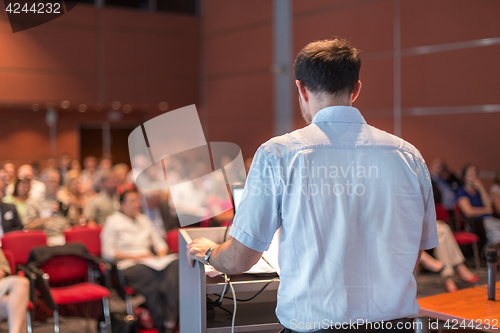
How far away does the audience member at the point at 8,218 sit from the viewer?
186 inches

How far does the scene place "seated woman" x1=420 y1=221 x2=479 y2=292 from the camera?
5.04m

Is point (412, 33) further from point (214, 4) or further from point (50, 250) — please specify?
point (50, 250)

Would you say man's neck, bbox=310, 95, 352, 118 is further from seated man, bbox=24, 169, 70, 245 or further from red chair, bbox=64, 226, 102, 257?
seated man, bbox=24, 169, 70, 245

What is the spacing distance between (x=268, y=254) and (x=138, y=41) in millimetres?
8715

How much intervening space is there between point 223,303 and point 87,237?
2.80 meters

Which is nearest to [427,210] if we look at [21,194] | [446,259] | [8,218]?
[446,259]

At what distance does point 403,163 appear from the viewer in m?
1.24

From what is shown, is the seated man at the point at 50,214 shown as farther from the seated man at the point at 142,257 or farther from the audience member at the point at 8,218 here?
the seated man at the point at 142,257

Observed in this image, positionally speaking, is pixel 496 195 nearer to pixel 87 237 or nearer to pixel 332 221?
pixel 87 237

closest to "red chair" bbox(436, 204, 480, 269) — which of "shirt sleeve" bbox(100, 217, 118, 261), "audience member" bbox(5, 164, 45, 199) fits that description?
"shirt sleeve" bbox(100, 217, 118, 261)

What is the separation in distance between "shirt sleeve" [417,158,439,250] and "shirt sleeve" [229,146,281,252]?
0.41 meters

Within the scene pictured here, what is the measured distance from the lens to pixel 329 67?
121 cm

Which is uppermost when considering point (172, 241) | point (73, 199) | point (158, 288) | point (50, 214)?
point (73, 199)

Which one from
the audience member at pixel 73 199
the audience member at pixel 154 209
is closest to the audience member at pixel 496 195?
the audience member at pixel 154 209
